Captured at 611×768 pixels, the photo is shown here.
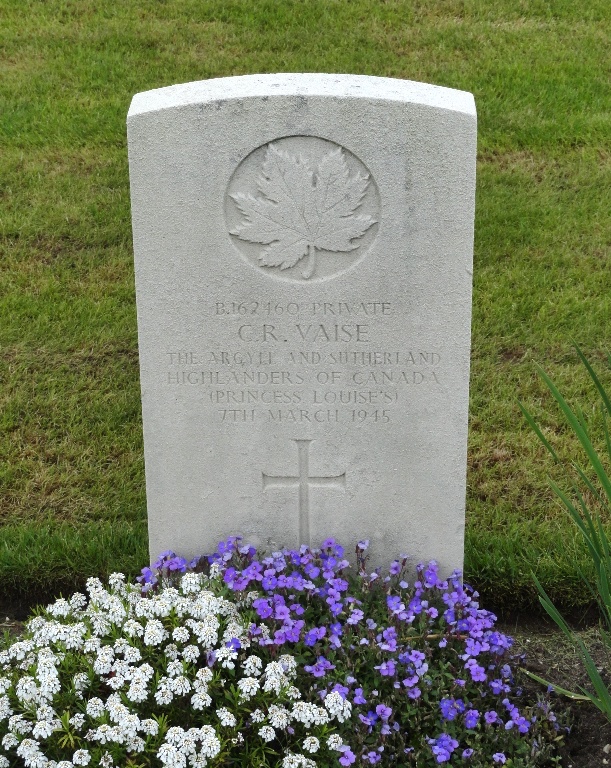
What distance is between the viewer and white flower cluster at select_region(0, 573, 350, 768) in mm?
2568

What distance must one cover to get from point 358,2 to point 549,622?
5.86 m

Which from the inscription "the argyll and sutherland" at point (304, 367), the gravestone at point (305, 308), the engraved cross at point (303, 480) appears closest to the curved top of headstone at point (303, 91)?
the gravestone at point (305, 308)

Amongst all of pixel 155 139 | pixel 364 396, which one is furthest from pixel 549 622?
pixel 155 139

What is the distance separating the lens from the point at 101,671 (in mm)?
2695

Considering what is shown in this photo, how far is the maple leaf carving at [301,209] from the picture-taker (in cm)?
290

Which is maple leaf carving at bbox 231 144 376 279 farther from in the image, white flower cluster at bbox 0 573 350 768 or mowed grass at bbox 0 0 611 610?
mowed grass at bbox 0 0 611 610

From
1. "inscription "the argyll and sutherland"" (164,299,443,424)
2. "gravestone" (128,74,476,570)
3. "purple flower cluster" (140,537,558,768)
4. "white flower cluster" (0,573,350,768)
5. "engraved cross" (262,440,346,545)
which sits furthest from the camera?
"engraved cross" (262,440,346,545)

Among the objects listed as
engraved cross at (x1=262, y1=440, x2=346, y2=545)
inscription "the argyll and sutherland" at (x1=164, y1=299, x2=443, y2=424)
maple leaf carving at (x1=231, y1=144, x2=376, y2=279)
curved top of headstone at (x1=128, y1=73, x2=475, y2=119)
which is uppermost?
curved top of headstone at (x1=128, y1=73, x2=475, y2=119)

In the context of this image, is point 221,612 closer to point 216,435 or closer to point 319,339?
point 216,435

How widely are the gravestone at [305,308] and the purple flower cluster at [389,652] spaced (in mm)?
186

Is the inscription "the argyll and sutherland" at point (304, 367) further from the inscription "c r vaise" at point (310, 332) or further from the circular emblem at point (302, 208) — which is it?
the circular emblem at point (302, 208)

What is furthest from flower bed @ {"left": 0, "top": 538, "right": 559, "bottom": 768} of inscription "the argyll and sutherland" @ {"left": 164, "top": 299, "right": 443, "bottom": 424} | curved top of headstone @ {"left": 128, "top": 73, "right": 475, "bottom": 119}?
curved top of headstone @ {"left": 128, "top": 73, "right": 475, "bottom": 119}

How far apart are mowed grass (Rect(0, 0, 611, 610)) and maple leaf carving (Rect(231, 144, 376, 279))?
1.39 m

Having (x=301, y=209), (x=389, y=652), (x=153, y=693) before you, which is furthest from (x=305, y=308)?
(x=153, y=693)
